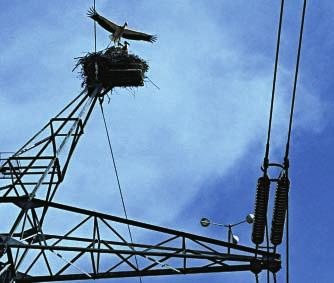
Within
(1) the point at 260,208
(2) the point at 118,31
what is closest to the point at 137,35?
(2) the point at 118,31

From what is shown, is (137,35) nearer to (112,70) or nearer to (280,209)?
(112,70)

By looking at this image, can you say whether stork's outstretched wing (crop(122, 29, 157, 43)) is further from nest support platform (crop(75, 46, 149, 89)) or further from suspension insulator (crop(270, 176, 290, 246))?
suspension insulator (crop(270, 176, 290, 246))

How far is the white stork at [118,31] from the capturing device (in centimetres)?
2450

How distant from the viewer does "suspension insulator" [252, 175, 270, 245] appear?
14188 millimetres

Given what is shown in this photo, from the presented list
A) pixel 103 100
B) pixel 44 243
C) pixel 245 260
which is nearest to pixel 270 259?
pixel 245 260

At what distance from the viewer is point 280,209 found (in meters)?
14.3

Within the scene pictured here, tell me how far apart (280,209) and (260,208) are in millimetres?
327

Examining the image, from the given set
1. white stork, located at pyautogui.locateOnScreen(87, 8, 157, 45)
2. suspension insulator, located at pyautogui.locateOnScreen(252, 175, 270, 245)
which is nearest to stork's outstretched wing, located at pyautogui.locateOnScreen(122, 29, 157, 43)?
white stork, located at pyautogui.locateOnScreen(87, 8, 157, 45)

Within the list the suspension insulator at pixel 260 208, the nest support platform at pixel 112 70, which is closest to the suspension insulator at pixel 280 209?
the suspension insulator at pixel 260 208

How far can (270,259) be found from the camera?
1883 cm

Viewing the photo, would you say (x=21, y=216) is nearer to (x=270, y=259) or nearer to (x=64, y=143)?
(x=64, y=143)

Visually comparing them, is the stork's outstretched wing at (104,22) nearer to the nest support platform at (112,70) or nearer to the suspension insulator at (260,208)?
the nest support platform at (112,70)

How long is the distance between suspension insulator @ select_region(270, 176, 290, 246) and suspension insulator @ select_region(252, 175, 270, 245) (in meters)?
0.17

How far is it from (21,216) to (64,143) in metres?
2.16
